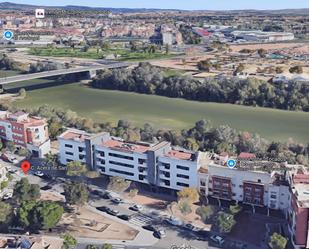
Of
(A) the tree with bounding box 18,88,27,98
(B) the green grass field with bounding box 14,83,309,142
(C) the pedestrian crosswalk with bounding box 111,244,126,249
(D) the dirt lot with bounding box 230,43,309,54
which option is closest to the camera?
(C) the pedestrian crosswalk with bounding box 111,244,126,249

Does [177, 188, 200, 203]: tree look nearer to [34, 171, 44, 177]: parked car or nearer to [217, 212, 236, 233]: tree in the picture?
[217, 212, 236, 233]: tree

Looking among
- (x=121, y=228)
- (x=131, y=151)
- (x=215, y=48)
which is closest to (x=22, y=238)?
(x=121, y=228)

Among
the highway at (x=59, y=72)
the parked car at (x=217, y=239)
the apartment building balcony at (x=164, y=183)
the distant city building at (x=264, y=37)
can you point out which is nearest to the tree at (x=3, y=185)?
the apartment building balcony at (x=164, y=183)

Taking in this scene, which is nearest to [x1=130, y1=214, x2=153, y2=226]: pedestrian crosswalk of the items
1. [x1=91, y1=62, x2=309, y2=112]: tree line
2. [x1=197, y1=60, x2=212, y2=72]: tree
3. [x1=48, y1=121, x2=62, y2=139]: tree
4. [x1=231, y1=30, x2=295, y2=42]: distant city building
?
[x1=48, y1=121, x2=62, y2=139]: tree

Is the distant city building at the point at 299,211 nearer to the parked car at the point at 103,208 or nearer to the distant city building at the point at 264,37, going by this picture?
the parked car at the point at 103,208

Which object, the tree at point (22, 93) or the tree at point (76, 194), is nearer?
the tree at point (76, 194)
